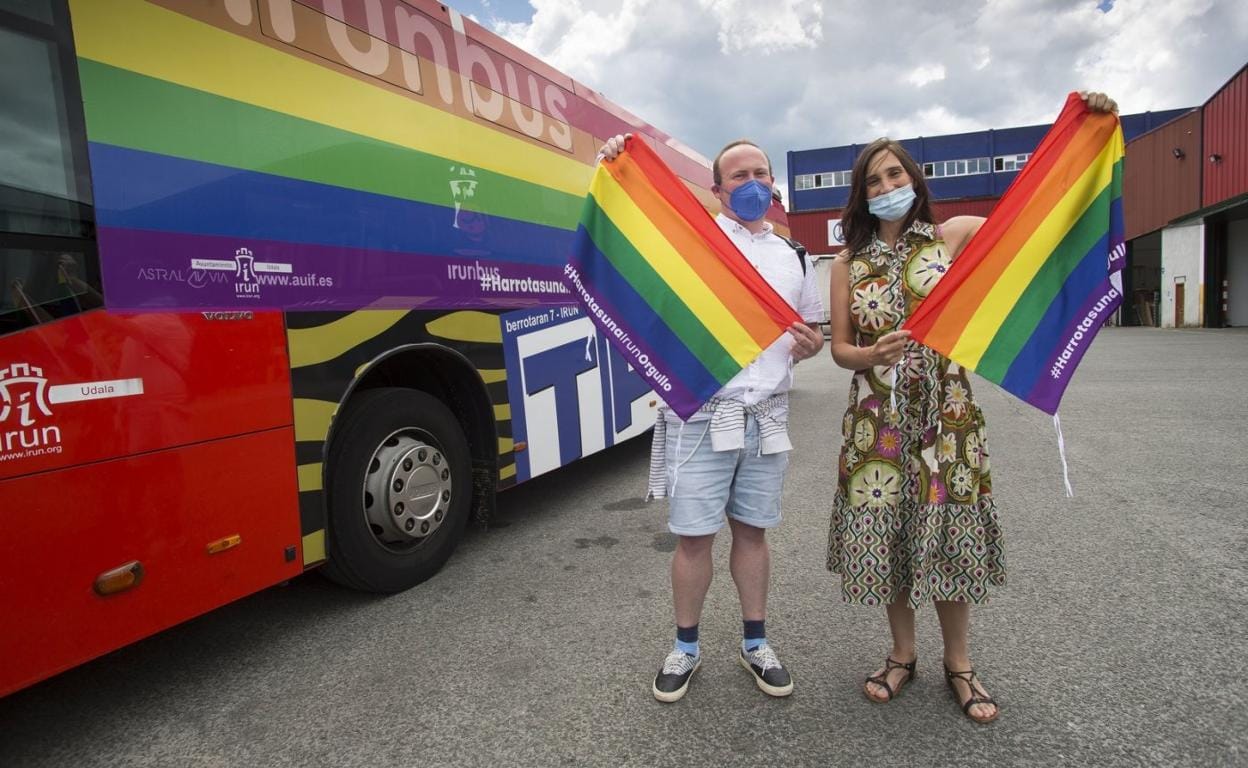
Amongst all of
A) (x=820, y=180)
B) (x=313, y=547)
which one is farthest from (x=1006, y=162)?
(x=313, y=547)

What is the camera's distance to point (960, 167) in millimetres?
44375

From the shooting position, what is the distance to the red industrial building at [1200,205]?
20031 mm

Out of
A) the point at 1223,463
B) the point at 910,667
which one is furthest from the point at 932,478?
the point at 1223,463

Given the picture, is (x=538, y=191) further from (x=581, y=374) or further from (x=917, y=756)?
(x=917, y=756)

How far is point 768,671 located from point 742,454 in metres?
0.82

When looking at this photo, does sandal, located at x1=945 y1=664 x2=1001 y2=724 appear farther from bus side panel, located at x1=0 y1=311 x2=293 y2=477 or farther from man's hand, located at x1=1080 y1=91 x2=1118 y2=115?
bus side panel, located at x1=0 y1=311 x2=293 y2=477

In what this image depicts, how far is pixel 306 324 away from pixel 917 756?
2.84 metres

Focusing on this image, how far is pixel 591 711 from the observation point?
2553 mm

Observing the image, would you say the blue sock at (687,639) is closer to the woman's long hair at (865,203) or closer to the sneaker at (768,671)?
the sneaker at (768,671)

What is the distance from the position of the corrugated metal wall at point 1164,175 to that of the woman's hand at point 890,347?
2696 cm

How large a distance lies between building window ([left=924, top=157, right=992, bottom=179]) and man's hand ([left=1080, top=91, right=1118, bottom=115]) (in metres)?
46.3

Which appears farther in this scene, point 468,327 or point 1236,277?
point 1236,277

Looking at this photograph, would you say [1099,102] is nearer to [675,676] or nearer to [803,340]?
[803,340]

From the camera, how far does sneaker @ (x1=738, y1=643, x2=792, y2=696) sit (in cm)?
259
